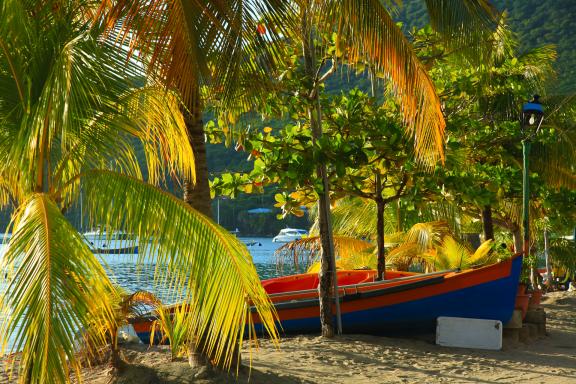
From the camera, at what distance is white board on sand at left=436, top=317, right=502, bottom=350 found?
9.66 meters

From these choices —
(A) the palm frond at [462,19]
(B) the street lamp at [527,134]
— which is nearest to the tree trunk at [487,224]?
(B) the street lamp at [527,134]

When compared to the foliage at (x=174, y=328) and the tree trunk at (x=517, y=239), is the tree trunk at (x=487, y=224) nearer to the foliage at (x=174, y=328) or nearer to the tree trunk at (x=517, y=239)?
the tree trunk at (x=517, y=239)

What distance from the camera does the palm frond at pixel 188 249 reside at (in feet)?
16.9

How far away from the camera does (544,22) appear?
163 ft

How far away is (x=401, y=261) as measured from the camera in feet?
50.0

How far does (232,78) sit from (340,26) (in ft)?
3.83

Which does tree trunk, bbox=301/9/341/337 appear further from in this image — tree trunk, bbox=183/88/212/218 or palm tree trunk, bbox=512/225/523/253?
palm tree trunk, bbox=512/225/523/253

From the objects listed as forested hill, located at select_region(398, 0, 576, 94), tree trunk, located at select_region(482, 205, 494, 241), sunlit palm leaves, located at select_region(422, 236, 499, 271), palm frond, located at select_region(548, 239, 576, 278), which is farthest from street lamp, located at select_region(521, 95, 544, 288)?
forested hill, located at select_region(398, 0, 576, 94)

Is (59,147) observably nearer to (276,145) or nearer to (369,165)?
(276,145)

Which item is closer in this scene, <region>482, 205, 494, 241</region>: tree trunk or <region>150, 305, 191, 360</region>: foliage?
<region>150, 305, 191, 360</region>: foliage

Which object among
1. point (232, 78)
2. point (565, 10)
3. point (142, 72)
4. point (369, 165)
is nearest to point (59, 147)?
point (142, 72)

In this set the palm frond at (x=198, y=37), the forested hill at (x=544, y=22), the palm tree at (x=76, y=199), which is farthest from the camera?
the forested hill at (x=544, y=22)

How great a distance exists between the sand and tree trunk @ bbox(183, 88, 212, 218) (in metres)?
1.60

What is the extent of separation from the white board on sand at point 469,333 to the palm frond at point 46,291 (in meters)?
5.92
